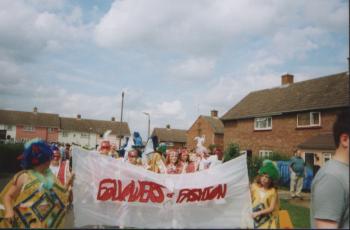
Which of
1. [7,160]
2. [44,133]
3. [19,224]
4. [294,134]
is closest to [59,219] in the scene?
[19,224]

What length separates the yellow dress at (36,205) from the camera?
12.9ft

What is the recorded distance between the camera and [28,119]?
75562 mm

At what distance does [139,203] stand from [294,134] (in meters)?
23.0

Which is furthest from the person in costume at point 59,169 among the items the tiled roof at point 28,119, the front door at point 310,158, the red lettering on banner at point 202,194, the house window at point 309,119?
the tiled roof at point 28,119

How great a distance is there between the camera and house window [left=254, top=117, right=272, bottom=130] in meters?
30.8

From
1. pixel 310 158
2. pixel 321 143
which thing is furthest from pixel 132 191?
pixel 310 158

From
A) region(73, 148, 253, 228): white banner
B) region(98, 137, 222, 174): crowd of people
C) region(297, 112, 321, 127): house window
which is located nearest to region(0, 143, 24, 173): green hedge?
region(98, 137, 222, 174): crowd of people

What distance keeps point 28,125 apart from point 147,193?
74062 millimetres

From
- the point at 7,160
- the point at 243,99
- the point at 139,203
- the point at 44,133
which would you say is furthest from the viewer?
the point at 44,133

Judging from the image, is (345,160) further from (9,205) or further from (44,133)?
(44,133)

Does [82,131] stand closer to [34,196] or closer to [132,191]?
[132,191]

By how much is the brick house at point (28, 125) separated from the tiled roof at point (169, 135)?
21691mm

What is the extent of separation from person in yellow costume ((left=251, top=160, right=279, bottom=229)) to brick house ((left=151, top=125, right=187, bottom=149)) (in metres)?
70.1

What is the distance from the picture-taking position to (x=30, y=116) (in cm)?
7656
